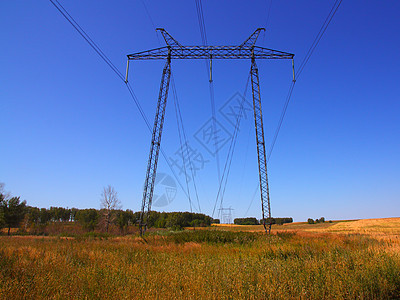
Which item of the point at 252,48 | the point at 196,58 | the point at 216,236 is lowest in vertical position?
the point at 216,236

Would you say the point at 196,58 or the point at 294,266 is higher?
the point at 196,58

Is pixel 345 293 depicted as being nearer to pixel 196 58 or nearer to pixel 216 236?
pixel 216 236

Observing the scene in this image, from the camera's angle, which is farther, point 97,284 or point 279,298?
point 97,284

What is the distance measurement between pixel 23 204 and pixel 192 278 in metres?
71.2

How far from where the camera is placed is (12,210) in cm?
5459

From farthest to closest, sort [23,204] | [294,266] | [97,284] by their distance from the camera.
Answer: [23,204], [294,266], [97,284]

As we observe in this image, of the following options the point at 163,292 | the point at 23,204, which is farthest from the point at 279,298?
the point at 23,204

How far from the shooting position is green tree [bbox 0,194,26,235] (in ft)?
173

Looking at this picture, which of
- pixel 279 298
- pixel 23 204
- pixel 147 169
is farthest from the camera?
pixel 23 204

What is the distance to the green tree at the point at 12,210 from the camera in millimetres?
52719

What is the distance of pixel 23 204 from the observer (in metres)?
58.0

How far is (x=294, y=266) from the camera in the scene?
678cm

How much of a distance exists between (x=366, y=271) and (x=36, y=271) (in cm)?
939

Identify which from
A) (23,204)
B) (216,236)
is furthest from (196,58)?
(23,204)
